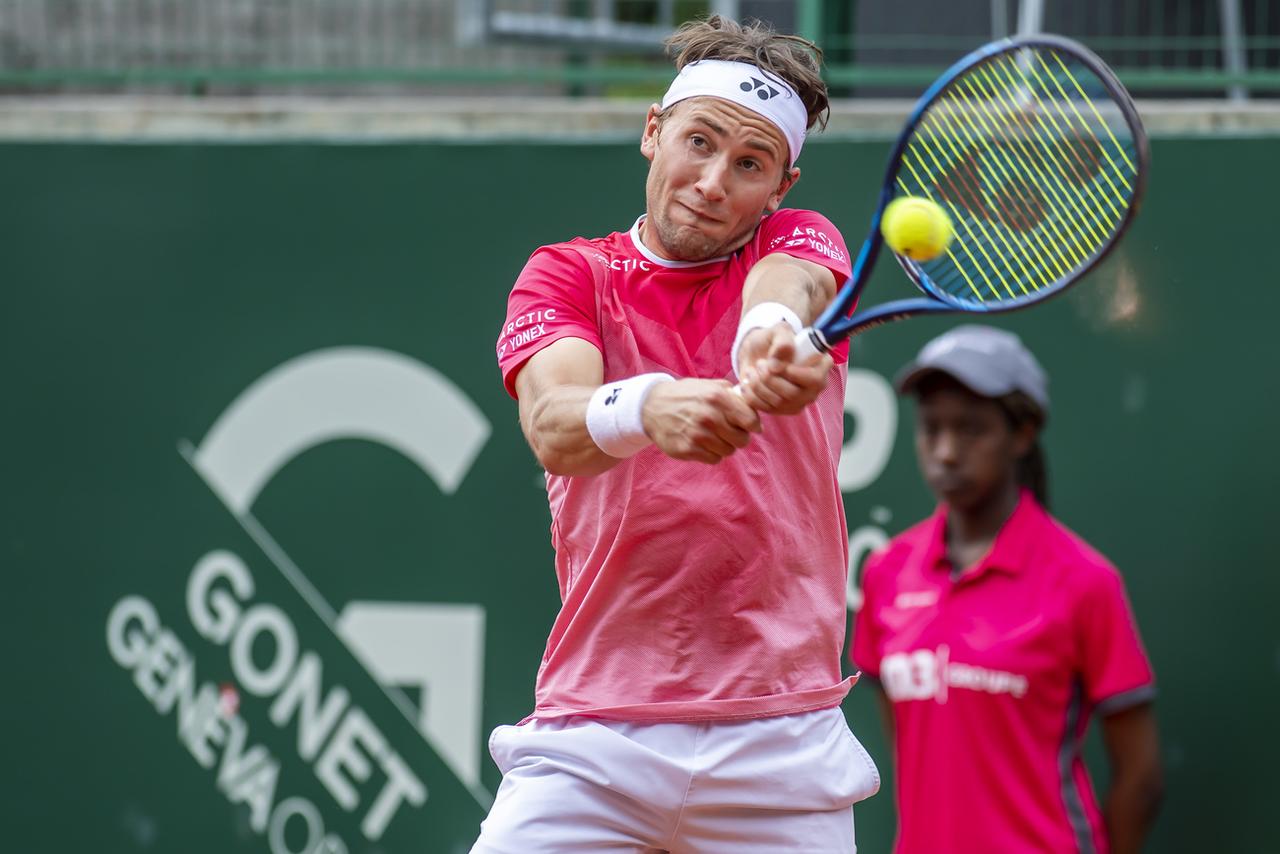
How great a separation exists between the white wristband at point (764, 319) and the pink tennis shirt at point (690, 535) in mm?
227

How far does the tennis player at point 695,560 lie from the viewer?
2.76 m

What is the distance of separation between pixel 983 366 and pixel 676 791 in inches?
66.5

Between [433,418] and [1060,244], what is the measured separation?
2465 millimetres

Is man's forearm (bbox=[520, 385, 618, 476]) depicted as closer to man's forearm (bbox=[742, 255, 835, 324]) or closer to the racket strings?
man's forearm (bbox=[742, 255, 835, 324])

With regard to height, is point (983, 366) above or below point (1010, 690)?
above

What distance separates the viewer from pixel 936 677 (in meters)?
3.85

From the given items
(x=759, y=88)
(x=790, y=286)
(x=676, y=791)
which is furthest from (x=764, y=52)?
(x=676, y=791)

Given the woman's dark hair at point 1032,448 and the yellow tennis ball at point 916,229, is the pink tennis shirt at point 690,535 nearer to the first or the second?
the yellow tennis ball at point 916,229

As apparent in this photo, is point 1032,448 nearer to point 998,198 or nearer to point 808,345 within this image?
point 998,198

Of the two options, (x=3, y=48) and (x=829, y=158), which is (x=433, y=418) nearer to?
(x=829, y=158)

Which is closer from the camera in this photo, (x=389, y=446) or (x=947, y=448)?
(x=947, y=448)

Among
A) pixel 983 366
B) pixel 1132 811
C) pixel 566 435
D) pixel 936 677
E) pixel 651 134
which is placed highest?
pixel 651 134

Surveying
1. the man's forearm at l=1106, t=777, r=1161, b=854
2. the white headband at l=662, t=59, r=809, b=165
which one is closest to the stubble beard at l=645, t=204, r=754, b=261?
the white headband at l=662, t=59, r=809, b=165

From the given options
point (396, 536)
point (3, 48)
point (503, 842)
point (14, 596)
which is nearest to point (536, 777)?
point (503, 842)
